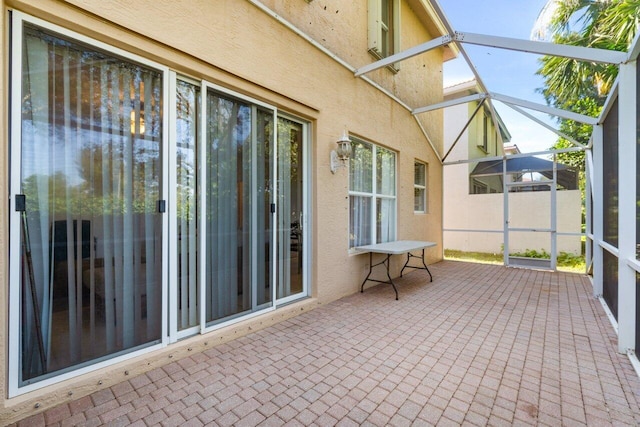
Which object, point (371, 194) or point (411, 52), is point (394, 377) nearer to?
point (371, 194)

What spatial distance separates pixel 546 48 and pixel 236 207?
3963 mm

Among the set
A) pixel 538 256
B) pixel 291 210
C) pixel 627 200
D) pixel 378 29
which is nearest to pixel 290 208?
pixel 291 210

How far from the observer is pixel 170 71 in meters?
2.68

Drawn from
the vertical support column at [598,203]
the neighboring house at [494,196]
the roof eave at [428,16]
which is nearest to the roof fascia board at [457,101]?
the neighboring house at [494,196]

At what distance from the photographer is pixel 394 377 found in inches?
95.0

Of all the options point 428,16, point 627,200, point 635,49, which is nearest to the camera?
point 635,49

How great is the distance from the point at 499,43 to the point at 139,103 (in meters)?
4.10

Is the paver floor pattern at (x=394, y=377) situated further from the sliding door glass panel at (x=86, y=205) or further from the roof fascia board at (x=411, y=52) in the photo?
the roof fascia board at (x=411, y=52)

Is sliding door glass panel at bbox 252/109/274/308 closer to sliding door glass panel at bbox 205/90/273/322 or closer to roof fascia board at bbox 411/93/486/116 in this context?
sliding door glass panel at bbox 205/90/273/322

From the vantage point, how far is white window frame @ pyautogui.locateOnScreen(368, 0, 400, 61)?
526 cm

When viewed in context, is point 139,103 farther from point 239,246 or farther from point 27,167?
point 239,246

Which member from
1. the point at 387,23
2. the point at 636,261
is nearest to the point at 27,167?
the point at 636,261

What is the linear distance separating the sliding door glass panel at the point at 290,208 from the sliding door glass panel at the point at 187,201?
45.4 inches

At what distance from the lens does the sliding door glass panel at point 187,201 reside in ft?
9.07
